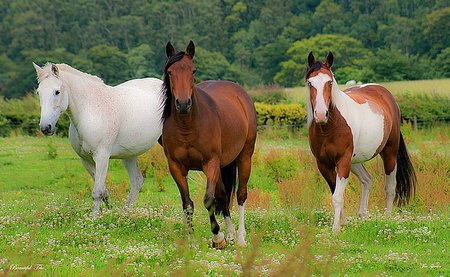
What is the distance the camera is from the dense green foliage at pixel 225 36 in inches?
2817

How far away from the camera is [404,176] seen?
10.1 meters

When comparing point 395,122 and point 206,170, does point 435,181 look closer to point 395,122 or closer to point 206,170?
point 395,122

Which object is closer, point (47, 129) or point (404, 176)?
point (47, 129)

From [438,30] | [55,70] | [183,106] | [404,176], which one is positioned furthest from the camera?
[438,30]

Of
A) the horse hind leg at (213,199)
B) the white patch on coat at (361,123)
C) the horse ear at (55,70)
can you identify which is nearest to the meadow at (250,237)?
the horse hind leg at (213,199)

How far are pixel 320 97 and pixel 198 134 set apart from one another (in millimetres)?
1849

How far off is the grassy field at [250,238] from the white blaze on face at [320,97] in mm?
1306

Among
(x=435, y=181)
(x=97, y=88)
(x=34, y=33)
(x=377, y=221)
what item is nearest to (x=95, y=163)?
(x=97, y=88)

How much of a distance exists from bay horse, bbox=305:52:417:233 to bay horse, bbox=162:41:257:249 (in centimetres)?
109

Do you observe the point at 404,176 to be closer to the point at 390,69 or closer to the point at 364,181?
the point at 364,181

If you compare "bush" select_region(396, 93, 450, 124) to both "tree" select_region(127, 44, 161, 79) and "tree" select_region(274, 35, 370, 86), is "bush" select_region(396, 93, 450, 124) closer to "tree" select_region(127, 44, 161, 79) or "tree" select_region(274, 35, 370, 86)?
"tree" select_region(274, 35, 370, 86)

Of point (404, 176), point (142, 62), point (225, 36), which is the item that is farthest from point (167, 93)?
point (225, 36)

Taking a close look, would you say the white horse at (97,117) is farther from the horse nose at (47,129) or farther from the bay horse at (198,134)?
the bay horse at (198,134)

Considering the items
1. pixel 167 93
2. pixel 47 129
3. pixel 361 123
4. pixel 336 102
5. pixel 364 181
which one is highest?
pixel 167 93
